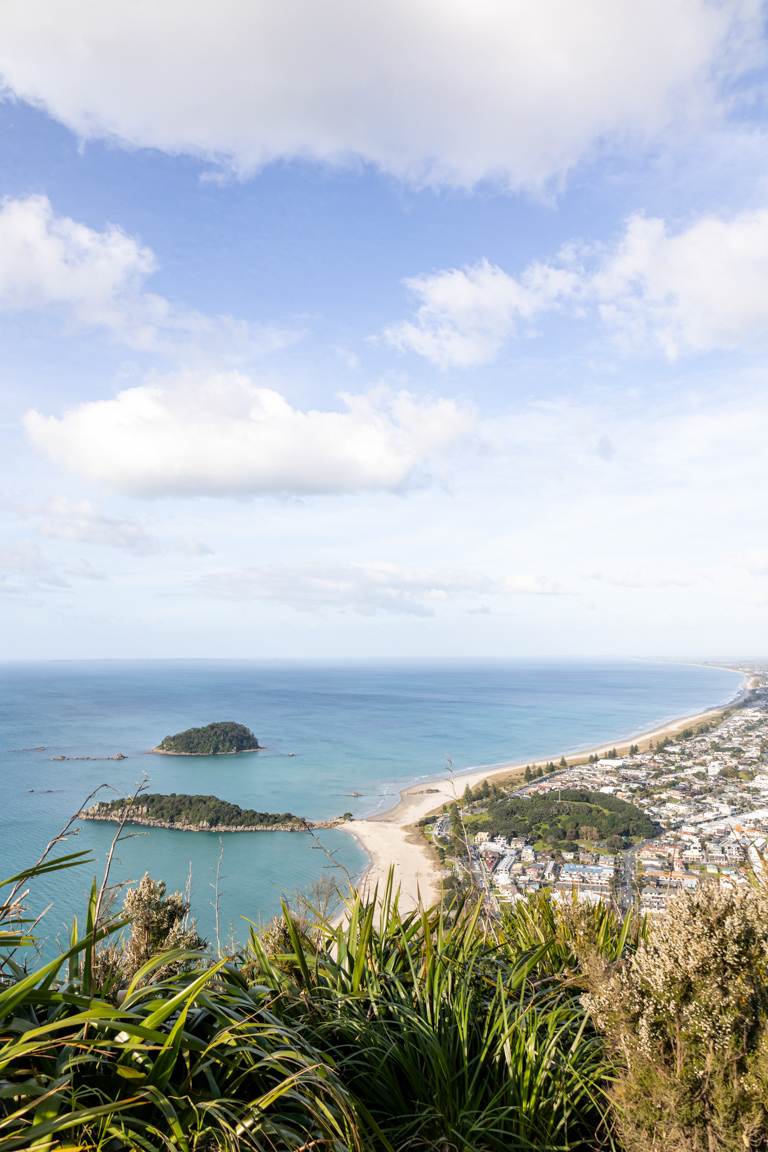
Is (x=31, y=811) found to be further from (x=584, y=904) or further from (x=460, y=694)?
(x=460, y=694)

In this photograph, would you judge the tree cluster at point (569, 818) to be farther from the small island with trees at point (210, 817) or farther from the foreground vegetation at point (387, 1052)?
the foreground vegetation at point (387, 1052)

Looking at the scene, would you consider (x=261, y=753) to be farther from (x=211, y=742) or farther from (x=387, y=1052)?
(x=387, y=1052)

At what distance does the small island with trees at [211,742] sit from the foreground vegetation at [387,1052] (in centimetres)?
4629

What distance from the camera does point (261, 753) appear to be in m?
46.4

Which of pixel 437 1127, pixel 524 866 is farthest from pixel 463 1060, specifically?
pixel 524 866

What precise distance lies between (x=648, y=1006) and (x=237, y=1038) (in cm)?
112

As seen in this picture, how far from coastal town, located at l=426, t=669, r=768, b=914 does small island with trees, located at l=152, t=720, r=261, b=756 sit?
22.9 m

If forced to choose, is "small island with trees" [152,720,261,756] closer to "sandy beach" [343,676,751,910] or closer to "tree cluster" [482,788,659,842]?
"sandy beach" [343,676,751,910]

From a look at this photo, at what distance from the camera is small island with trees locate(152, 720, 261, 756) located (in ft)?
150

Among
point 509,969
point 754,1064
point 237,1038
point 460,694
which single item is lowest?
point 460,694

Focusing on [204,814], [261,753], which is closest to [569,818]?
[204,814]

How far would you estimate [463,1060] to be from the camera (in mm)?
1968

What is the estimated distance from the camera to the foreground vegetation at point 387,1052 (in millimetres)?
1382

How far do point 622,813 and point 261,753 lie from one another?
2964 centimetres
